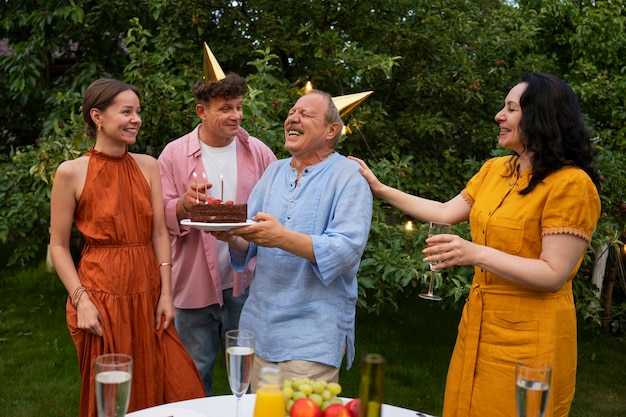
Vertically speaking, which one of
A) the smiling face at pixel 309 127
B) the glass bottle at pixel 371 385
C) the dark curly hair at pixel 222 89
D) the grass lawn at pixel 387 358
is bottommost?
the grass lawn at pixel 387 358

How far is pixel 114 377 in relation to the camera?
1.67 meters

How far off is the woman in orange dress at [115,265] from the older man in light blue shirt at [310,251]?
0.43 meters

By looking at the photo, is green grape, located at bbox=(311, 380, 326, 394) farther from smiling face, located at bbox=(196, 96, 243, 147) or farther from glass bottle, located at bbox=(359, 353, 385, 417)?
smiling face, located at bbox=(196, 96, 243, 147)

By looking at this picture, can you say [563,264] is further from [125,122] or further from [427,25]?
[427,25]

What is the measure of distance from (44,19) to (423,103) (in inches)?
140

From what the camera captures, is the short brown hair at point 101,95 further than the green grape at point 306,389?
Yes

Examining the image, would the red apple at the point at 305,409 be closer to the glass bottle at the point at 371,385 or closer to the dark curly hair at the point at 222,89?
the glass bottle at the point at 371,385

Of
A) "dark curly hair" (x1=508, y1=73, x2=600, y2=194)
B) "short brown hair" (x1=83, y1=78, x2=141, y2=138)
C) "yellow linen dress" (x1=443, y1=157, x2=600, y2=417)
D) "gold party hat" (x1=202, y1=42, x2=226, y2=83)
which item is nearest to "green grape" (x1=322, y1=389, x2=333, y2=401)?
"yellow linen dress" (x1=443, y1=157, x2=600, y2=417)

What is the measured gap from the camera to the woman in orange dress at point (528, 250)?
243 cm

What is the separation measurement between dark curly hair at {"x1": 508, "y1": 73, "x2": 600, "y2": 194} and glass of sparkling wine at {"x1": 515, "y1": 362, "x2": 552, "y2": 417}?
3.32 feet

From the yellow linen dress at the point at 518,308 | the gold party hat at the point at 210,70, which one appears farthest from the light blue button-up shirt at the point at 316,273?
the gold party hat at the point at 210,70

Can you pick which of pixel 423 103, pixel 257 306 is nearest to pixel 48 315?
pixel 423 103

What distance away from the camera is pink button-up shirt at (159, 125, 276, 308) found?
11.2 feet

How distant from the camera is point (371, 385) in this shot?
144 centimetres
